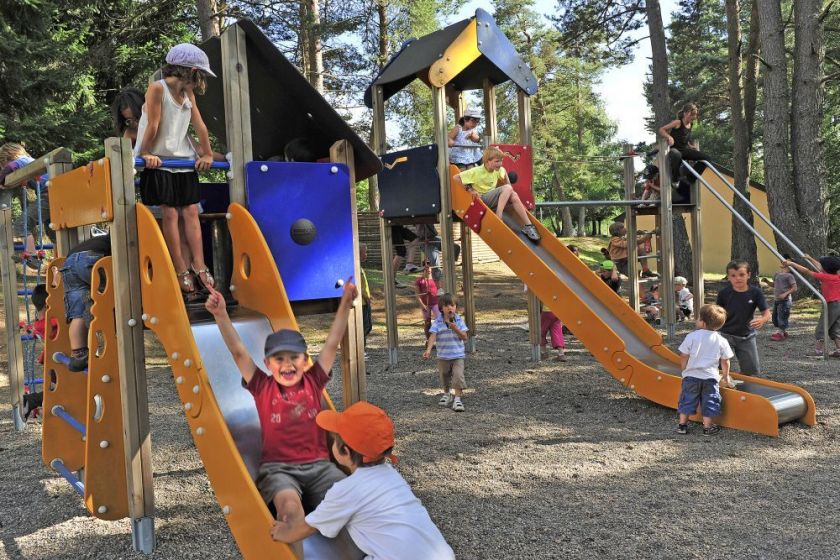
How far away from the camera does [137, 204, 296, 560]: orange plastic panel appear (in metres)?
2.71

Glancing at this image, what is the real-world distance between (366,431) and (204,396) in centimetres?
92

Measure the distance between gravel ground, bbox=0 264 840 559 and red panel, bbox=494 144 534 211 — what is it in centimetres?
270

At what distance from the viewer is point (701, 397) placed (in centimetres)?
554

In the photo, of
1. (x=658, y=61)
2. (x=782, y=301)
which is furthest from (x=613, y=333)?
(x=658, y=61)

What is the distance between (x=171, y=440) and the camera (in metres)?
5.87

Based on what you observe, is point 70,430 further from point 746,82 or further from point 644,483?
point 746,82

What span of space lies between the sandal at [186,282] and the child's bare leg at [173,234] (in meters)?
0.04

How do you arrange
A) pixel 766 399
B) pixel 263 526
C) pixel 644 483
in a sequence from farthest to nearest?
1. pixel 766 399
2. pixel 644 483
3. pixel 263 526

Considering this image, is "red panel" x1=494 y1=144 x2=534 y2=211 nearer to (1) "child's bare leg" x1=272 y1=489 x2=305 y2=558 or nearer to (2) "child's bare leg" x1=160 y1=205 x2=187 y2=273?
(2) "child's bare leg" x1=160 y1=205 x2=187 y2=273

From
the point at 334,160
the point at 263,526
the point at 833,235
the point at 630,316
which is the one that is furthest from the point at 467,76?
the point at 833,235

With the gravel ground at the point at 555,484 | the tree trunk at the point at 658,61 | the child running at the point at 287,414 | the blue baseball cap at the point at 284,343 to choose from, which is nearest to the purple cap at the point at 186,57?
the child running at the point at 287,414

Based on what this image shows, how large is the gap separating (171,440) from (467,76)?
6.40 metres

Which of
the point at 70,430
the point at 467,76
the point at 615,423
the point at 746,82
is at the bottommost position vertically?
the point at 615,423

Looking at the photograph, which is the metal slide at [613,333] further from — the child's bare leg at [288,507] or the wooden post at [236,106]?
the child's bare leg at [288,507]
